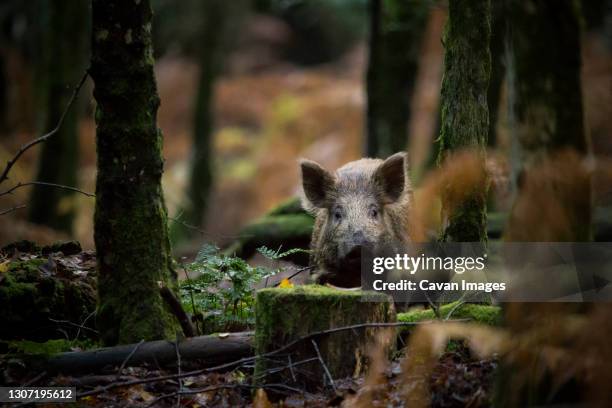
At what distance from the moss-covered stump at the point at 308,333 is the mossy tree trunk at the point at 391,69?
9.78 meters

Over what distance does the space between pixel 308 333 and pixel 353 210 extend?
3.53 m

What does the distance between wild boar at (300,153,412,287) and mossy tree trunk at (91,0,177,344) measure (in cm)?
256

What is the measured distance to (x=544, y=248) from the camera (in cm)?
475

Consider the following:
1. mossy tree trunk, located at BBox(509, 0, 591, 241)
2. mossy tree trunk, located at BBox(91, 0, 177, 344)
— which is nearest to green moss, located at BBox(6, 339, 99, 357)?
mossy tree trunk, located at BBox(91, 0, 177, 344)

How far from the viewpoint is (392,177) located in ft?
32.1

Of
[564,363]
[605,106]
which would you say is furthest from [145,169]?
[605,106]

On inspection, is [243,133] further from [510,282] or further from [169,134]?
[510,282]

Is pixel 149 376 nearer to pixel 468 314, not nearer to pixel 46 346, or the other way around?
pixel 46 346

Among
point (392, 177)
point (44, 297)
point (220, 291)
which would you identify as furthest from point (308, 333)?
point (392, 177)

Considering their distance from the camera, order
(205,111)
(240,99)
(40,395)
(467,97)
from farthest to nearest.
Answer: (240,99)
(205,111)
(467,97)
(40,395)

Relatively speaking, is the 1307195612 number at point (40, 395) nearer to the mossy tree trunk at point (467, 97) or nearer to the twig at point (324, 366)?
the twig at point (324, 366)

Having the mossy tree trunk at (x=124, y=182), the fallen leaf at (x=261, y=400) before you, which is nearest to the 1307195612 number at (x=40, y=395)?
the mossy tree trunk at (x=124, y=182)

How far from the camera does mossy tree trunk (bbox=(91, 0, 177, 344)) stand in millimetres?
6875

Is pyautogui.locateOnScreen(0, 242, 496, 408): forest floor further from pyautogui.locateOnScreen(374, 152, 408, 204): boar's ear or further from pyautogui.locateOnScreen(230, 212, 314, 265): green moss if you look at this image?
pyautogui.locateOnScreen(230, 212, 314, 265): green moss
